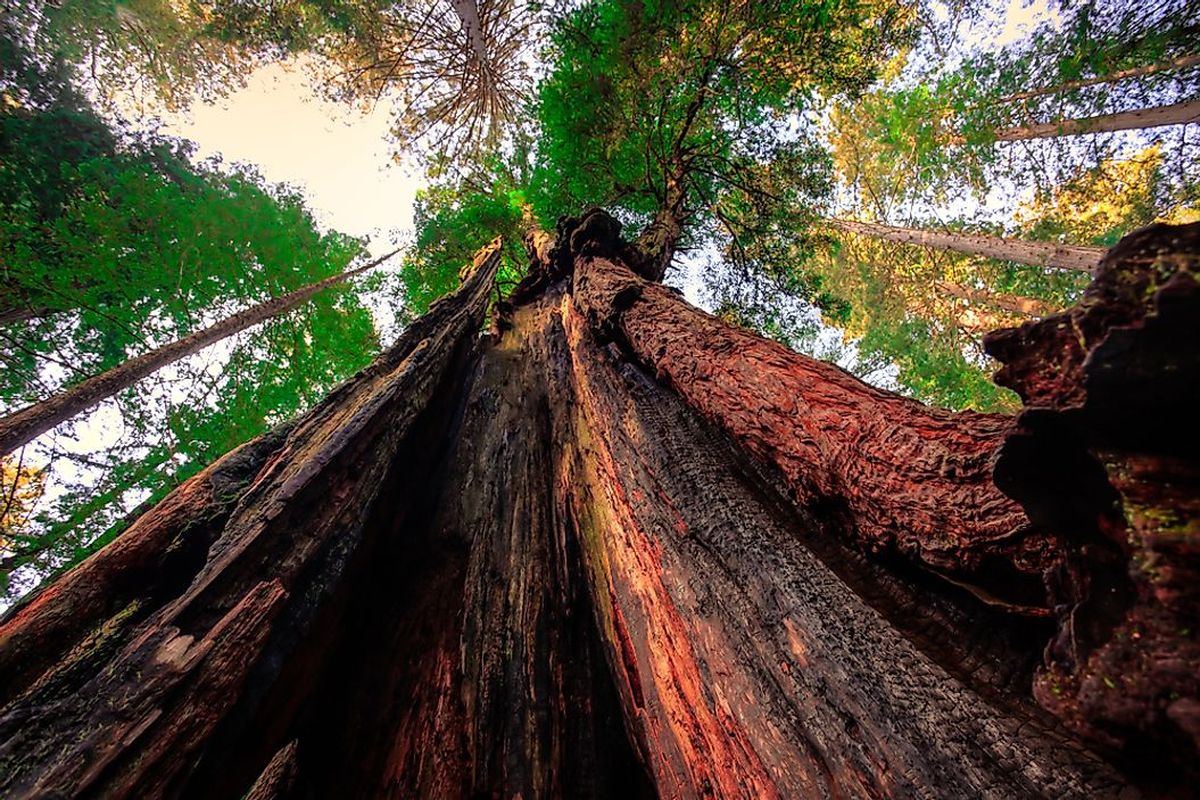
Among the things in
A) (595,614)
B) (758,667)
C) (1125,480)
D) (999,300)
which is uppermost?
(1125,480)

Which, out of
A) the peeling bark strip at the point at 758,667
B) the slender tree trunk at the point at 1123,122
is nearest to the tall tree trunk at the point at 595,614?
the peeling bark strip at the point at 758,667

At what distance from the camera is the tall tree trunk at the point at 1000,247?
25.0ft

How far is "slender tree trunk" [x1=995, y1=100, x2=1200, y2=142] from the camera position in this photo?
7.81 meters

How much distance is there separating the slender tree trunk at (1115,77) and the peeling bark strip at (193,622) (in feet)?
38.6

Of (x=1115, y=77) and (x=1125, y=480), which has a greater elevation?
(x=1115, y=77)

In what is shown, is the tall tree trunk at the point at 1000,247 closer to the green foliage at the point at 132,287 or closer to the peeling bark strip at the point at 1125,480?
the peeling bark strip at the point at 1125,480

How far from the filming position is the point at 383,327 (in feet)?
36.9

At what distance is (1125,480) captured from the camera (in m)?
0.82

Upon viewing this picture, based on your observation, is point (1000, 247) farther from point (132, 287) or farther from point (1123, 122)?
point (132, 287)

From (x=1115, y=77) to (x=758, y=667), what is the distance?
13.0 m

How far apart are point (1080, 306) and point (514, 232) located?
29.1ft

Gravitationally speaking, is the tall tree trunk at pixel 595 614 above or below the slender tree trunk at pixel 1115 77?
below

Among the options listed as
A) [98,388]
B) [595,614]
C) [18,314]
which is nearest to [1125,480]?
[595,614]

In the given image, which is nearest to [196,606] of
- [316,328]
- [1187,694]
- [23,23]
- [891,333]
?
[1187,694]
